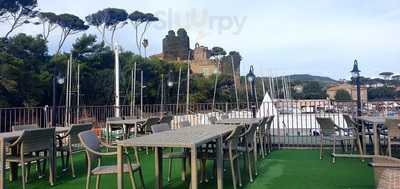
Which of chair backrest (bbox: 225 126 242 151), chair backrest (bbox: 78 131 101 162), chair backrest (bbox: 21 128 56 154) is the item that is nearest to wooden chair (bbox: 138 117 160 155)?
chair backrest (bbox: 21 128 56 154)

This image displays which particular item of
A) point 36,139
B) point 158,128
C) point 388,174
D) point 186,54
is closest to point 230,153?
point 158,128

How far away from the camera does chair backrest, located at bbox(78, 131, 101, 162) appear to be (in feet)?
12.5

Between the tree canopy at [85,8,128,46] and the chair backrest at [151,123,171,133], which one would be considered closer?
the chair backrest at [151,123,171,133]

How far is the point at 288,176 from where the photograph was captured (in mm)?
5441

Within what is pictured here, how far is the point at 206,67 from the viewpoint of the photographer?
52812 mm

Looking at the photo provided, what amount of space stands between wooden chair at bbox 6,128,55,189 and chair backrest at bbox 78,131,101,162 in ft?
3.35

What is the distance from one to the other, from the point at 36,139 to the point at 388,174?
3974 mm

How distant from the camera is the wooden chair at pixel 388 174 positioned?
258 centimetres

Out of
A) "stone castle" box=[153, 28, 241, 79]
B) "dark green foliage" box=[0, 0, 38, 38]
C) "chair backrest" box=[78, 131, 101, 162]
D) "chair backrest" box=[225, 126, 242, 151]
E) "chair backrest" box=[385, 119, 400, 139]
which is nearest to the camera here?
"chair backrest" box=[78, 131, 101, 162]

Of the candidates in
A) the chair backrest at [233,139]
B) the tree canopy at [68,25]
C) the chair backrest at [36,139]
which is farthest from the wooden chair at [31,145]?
the tree canopy at [68,25]

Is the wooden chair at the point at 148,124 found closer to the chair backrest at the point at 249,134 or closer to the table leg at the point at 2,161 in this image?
the chair backrest at the point at 249,134

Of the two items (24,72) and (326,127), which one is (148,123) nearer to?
(326,127)

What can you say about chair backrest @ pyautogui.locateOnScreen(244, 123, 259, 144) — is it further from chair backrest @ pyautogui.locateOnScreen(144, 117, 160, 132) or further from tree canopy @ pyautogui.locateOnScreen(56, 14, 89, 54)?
tree canopy @ pyautogui.locateOnScreen(56, 14, 89, 54)

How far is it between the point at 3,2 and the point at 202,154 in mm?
31784
